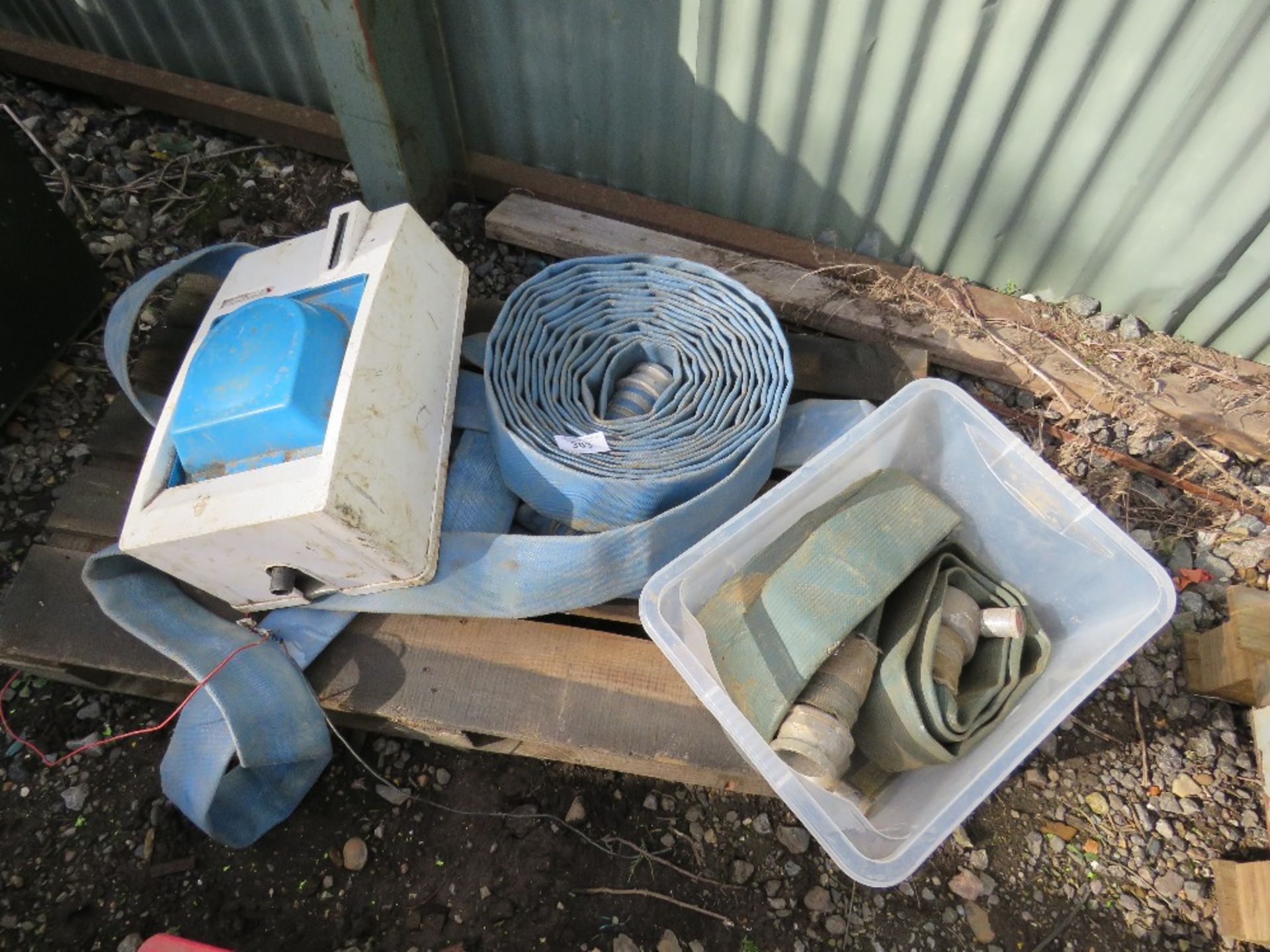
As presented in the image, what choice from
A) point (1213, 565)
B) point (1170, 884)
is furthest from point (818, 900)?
point (1213, 565)

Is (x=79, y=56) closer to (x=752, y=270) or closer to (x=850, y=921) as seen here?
(x=752, y=270)

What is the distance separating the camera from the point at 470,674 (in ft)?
5.40

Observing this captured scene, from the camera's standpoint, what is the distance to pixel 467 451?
5.82 ft

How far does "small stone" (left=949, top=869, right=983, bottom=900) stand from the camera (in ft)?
5.75

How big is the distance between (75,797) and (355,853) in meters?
0.65

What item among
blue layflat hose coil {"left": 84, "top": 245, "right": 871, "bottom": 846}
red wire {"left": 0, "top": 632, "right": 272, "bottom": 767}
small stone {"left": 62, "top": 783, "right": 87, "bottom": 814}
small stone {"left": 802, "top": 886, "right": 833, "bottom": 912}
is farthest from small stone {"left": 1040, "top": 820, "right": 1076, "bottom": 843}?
small stone {"left": 62, "top": 783, "right": 87, "bottom": 814}

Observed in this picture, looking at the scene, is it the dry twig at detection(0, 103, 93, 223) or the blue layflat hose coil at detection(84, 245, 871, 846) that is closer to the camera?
the blue layflat hose coil at detection(84, 245, 871, 846)

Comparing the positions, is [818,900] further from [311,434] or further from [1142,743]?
[311,434]

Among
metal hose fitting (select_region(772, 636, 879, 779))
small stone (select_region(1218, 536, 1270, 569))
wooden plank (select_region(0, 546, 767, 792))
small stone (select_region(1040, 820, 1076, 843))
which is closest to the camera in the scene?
metal hose fitting (select_region(772, 636, 879, 779))

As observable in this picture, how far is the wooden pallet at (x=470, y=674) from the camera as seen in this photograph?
1.59 metres

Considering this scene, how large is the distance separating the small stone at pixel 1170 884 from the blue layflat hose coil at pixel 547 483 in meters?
1.16

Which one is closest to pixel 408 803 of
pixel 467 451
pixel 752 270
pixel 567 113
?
pixel 467 451

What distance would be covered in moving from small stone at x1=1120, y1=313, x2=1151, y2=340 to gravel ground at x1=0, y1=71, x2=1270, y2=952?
58 cm

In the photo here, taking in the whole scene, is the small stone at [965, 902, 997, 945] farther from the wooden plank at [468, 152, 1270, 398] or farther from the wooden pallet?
the wooden plank at [468, 152, 1270, 398]
